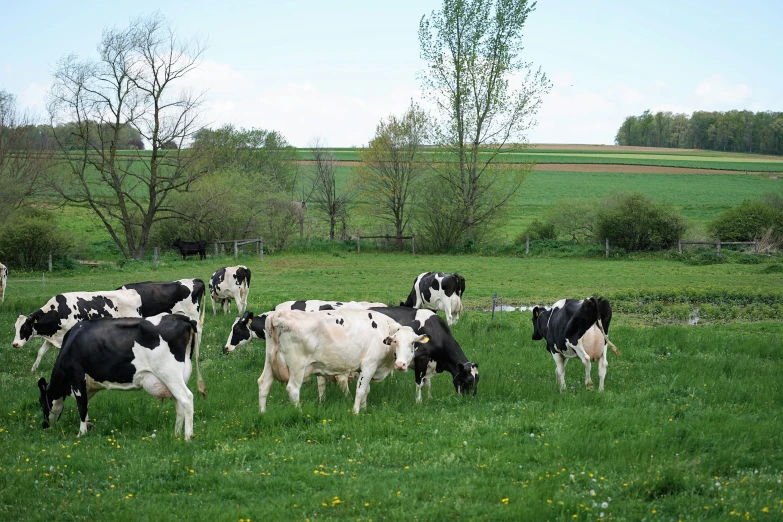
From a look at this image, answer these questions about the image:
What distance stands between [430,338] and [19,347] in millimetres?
9655

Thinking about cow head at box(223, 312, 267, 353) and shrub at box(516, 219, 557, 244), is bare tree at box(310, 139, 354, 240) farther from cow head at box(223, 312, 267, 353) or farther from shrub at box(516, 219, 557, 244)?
cow head at box(223, 312, 267, 353)

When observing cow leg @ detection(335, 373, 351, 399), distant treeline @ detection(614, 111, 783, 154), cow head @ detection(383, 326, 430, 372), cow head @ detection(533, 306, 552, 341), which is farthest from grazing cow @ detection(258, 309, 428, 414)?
distant treeline @ detection(614, 111, 783, 154)

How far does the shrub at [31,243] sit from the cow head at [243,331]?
29.7m

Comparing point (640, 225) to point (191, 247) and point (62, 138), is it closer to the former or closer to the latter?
point (191, 247)

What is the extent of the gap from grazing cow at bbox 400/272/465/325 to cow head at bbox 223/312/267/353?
585 cm

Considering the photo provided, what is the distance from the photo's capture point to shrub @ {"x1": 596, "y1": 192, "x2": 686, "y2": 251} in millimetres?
48812

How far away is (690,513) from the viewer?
23.8 ft

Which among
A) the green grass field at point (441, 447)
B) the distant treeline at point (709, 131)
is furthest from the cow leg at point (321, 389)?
the distant treeline at point (709, 131)

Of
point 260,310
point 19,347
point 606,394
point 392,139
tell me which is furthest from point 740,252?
point 19,347

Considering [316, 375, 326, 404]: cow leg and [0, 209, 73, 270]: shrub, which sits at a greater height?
[0, 209, 73, 270]: shrub

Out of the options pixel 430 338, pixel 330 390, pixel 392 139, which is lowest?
pixel 330 390

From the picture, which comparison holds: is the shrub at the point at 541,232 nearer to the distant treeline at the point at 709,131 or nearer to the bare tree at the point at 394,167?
the bare tree at the point at 394,167

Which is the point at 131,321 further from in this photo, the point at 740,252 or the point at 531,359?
the point at 740,252

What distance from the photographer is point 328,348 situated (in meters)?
12.2
